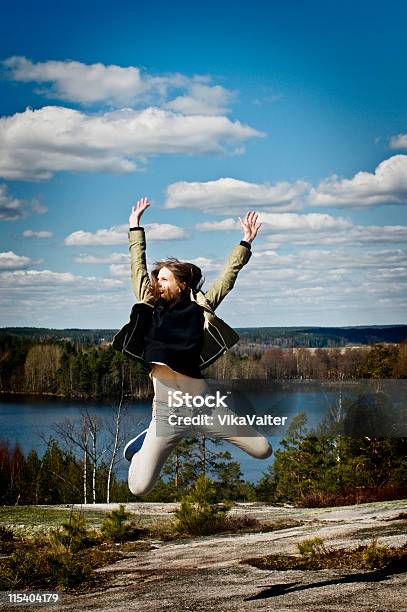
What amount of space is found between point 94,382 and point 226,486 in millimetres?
17473

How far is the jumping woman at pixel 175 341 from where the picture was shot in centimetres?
491

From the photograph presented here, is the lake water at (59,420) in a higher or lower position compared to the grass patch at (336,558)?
higher

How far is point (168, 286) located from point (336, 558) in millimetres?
11478

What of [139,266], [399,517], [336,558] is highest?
[139,266]

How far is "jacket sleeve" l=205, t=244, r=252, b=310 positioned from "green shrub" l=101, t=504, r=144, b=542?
47.1 ft

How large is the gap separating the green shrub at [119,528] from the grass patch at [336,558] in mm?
3618

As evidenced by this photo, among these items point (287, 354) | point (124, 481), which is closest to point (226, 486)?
point (287, 354)

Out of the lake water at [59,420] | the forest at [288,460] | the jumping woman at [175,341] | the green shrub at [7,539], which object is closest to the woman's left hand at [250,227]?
the jumping woman at [175,341]

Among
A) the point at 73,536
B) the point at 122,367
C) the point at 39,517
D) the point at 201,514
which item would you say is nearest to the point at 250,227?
the point at 73,536

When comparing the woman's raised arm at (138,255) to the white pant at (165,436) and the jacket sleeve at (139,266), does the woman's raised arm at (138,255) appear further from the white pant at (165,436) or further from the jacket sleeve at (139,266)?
the white pant at (165,436)

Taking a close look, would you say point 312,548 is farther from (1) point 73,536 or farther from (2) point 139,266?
(2) point 139,266

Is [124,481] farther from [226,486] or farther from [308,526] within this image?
[308,526]

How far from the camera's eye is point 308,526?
19609mm

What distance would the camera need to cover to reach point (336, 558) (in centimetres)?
1535
